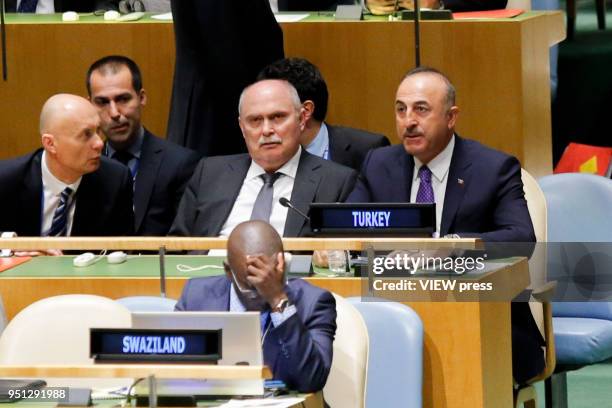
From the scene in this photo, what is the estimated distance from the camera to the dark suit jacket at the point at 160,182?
6598mm

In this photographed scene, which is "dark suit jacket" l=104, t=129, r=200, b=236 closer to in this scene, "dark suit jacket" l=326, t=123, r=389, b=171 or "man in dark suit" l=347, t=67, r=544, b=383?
"dark suit jacket" l=326, t=123, r=389, b=171

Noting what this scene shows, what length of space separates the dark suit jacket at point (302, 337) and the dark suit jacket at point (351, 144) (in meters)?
1.74

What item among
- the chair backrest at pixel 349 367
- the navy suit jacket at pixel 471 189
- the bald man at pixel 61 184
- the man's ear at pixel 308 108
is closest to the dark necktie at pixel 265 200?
the navy suit jacket at pixel 471 189

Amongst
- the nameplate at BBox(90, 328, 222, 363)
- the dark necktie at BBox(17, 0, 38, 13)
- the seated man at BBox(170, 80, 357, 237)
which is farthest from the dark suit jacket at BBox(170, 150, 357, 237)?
the dark necktie at BBox(17, 0, 38, 13)

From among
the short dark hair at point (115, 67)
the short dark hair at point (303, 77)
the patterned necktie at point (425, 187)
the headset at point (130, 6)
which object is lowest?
the patterned necktie at point (425, 187)

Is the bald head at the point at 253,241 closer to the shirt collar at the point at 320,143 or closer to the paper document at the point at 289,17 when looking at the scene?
the shirt collar at the point at 320,143

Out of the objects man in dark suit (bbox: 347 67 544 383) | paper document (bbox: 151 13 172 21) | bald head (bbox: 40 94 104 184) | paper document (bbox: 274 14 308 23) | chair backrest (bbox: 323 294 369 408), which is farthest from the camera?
paper document (bbox: 151 13 172 21)

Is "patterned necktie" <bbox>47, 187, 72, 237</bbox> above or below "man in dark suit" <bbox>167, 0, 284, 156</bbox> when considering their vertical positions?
below

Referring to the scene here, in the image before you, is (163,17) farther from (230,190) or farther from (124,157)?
(230,190)

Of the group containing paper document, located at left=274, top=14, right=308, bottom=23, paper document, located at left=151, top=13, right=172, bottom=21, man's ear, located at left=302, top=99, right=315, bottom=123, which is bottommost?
Answer: man's ear, located at left=302, top=99, right=315, bottom=123

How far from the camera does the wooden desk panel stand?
6902 mm

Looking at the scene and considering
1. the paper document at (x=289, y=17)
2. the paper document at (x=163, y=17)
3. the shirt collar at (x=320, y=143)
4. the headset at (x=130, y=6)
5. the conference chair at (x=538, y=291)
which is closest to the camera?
the conference chair at (x=538, y=291)

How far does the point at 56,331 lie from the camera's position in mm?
4965

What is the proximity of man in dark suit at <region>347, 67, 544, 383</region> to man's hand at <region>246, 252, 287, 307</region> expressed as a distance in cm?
120
